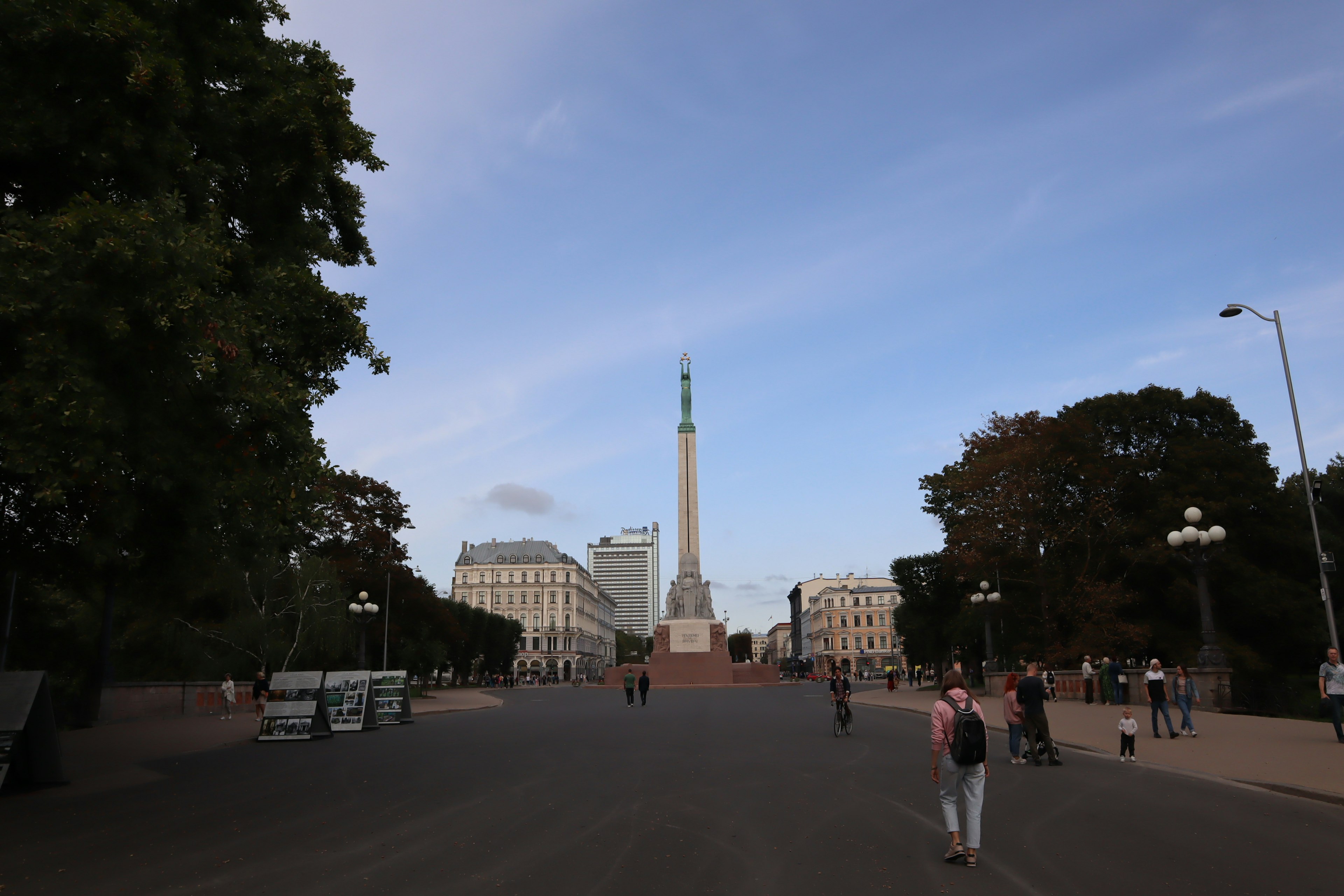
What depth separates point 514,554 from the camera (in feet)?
435

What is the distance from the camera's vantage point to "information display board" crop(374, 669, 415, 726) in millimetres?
25938

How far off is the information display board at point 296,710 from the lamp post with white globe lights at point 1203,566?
66.1 feet

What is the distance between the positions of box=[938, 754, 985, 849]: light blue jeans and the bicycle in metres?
12.1

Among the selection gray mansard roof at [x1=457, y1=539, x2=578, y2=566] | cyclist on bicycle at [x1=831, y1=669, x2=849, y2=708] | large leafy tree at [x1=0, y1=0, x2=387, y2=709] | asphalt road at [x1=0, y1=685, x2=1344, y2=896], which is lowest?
asphalt road at [x1=0, y1=685, x2=1344, y2=896]

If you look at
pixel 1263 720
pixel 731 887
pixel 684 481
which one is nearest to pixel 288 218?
pixel 731 887

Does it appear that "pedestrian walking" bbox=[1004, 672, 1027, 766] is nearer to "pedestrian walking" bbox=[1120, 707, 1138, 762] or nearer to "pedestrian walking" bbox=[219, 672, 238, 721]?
"pedestrian walking" bbox=[1120, 707, 1138, 762]

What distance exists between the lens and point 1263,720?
2064 cm

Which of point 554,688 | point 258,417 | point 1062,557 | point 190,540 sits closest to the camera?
point 258,417

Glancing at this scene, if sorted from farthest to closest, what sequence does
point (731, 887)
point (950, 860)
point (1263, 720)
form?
point (1263, 720) → point (950, 860) → point (731, 887)

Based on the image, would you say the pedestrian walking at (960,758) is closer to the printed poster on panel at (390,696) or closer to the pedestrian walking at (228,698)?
the printed poster on panel at (390,696)

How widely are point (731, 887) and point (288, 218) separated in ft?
38.2

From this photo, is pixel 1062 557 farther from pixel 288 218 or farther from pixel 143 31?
pixel 143 31

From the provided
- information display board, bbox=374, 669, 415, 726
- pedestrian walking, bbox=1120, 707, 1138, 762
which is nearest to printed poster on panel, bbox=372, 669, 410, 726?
information display board, bbox=374, 669, 415, 726

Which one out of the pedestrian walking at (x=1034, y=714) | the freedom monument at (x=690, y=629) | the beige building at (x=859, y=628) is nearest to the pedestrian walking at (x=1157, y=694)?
the pedestrian walking at (x=1034, y=714)
